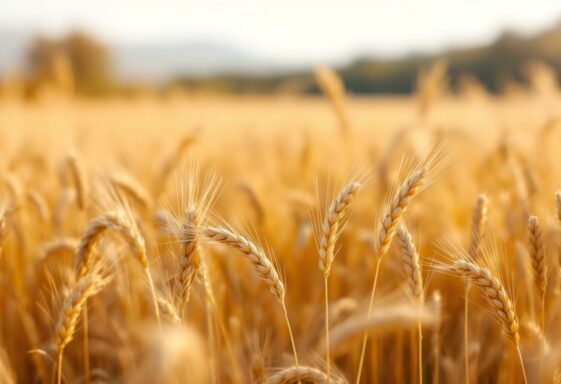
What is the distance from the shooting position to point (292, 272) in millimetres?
2150

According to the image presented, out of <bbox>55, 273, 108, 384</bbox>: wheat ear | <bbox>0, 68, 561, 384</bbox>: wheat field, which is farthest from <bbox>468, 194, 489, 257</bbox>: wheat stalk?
<bbox>55, 273, 108, 384</bbox>: wheat ear

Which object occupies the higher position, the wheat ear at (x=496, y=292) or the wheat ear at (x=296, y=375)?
the wheat ear at (x=496, y=292)

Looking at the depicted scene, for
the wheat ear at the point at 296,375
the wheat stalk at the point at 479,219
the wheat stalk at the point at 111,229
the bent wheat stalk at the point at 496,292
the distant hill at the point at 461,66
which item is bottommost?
the wheat ear at the point at 296,375

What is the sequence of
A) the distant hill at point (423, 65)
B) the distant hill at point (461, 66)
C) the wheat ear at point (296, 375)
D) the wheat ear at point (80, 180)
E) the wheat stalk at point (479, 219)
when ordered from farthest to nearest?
the distant hill at point (461, 66) < the distant hill at point (423, 65) < the wheat ear at point (80, 180) < the wheat stalk at point (479, 219) < the wheat ear at point (296, 375)

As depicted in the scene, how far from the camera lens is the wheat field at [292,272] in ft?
3.30

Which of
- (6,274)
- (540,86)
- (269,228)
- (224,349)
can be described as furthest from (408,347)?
(540,86)

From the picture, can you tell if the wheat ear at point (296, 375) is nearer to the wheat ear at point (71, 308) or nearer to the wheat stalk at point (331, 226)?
the wheat stalk at point (331, 226)

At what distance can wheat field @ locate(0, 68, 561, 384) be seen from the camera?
1.01 m

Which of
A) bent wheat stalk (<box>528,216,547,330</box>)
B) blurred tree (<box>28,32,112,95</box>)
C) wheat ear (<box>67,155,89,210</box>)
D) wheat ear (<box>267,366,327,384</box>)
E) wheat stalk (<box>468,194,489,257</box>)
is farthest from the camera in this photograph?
blurred tree (<box>28,32,112,95</box>)

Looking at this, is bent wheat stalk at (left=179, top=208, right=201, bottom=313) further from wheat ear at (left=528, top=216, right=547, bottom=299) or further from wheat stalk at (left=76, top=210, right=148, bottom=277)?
wheat ear at (left=528, top=216, right=547, bottom=299)

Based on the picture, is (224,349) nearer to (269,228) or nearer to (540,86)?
(269,228)

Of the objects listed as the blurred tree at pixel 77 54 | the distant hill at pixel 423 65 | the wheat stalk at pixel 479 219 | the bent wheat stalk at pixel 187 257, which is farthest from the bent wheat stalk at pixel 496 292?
the blurred tree at pixel 77 54

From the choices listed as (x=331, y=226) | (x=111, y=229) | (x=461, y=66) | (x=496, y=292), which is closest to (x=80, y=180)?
(x=111, y=229)

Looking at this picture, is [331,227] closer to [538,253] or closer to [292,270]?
[538,253]
